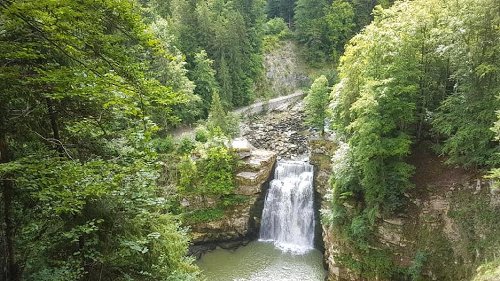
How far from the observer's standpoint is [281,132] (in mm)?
31094

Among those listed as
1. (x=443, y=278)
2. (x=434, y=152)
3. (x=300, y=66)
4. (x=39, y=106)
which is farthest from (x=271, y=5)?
(x=39, y=106)

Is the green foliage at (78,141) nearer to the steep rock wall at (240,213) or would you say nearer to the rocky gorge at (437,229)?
the rocky gorge at (437,229)

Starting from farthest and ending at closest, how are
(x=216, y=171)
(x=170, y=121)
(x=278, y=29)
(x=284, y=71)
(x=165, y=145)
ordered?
(x=278, y=29), (x=284, y=71), (x=165, y=145), (x=216, y=171), (x=170, y=121)

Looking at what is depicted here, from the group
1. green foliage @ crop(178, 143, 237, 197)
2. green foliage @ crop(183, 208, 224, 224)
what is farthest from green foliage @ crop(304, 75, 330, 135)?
green foliage @ crop(183, 208, 224, 224)

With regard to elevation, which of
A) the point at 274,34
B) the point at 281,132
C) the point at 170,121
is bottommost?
the point at 281,132

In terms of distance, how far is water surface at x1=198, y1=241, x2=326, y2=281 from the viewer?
18.0 m

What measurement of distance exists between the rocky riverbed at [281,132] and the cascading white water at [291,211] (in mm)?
3436

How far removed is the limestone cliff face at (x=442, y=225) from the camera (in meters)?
13.1

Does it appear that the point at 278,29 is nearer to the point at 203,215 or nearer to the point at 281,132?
the point at 281,132

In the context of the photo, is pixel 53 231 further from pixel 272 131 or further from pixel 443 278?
pixel 272 131

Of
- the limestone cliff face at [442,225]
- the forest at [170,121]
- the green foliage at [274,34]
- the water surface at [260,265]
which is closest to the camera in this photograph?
the forest at [170,121]

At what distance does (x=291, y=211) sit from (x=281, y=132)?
1010 centimetres

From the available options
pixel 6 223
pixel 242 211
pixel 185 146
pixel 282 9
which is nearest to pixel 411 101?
pixel 242 211

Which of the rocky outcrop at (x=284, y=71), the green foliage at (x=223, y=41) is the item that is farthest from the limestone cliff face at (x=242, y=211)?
the rocky outcrop at (x=284, y=71)
